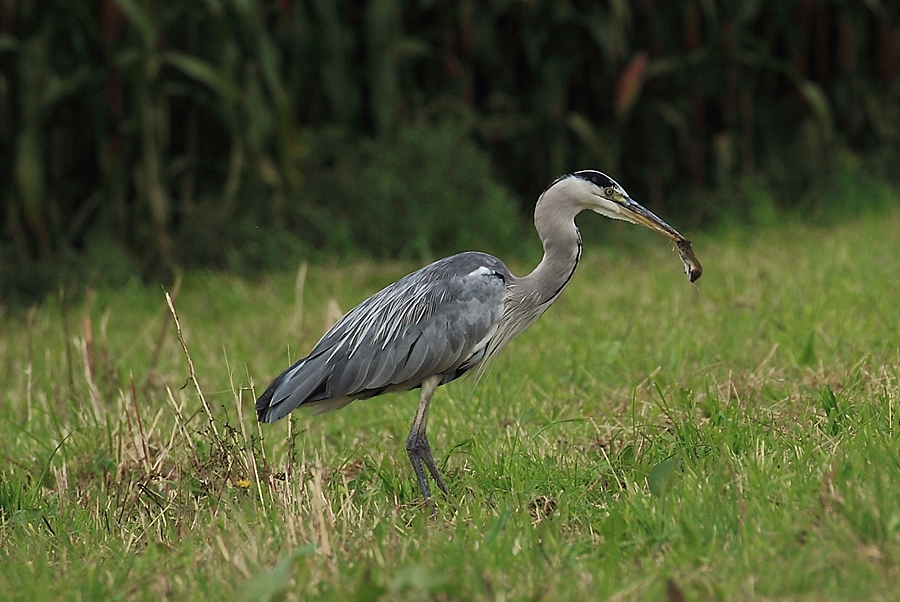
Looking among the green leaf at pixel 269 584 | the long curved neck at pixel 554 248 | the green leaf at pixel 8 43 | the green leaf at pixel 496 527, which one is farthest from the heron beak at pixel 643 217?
the green leaf at pixel 8 43

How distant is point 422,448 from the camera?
4.57 meters

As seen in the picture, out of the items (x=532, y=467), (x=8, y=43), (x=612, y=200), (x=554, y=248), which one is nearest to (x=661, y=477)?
(x=532, y=467)

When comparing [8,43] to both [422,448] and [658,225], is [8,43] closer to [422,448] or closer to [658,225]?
[422,448]

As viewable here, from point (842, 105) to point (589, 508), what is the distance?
28.3 feet

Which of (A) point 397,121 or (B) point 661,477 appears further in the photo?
(A) point 397,121

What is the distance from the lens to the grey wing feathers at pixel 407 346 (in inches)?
183

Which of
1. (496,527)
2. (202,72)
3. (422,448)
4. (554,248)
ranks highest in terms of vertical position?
(202,72)

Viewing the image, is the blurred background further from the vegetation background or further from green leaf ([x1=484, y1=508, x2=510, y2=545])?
green leaf ([x1=484, y1=508, x2=510, y2=545])

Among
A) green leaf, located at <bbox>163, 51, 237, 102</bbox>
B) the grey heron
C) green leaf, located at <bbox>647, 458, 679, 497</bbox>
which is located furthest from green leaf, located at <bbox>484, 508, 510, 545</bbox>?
green leaf, located at <bbox>163, 51, 237, 102</bbox>

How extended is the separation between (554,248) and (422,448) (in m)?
0.91

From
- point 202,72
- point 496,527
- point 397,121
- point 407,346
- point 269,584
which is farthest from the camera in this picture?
point 397,121

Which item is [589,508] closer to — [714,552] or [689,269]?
[714,552]

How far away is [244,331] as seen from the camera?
7.59m

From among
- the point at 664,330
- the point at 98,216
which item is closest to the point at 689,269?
the point at 664,330
